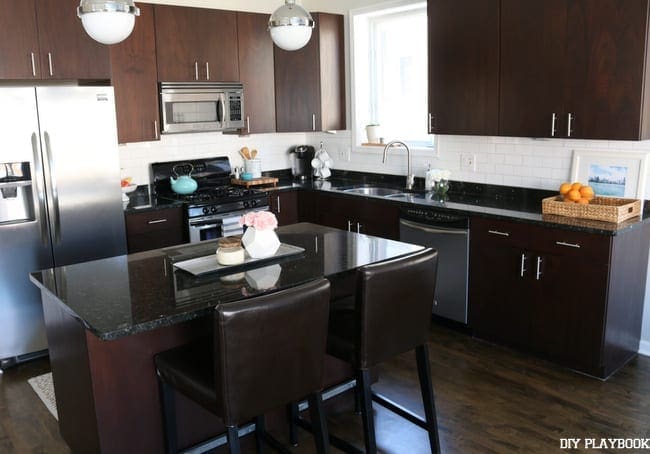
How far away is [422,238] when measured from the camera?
4.34 m

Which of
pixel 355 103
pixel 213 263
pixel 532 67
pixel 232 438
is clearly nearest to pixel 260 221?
pixel 213 263

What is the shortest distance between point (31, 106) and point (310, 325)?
8.51ft

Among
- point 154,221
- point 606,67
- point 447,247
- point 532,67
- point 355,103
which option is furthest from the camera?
point 355,103

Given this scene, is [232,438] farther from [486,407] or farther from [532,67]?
[532,67]

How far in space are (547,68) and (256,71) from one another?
2.46m

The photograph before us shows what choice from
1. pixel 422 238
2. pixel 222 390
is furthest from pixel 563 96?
pixel 222 390

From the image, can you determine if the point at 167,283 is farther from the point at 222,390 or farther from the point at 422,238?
the point at 422,238

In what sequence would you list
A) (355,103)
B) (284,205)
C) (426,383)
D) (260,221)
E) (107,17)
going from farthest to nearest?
1. (355,103)
2. (284,205)
3. (260,221)
4. (426,383)
5. (107,17)

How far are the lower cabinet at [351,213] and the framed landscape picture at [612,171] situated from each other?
4.21 ft

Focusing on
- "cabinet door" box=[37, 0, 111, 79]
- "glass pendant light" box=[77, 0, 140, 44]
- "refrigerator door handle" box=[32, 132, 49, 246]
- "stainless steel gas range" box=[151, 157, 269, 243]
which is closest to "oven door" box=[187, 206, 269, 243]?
"stainless steel gas range" box=[151, 157, 269, 243]

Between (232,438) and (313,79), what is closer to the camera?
(232,438)

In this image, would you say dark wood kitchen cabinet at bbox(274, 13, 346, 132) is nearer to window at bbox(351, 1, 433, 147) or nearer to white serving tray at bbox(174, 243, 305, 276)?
window at bbox(351, 1, 433, 147)

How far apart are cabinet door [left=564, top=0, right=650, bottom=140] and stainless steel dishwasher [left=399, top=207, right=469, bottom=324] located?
0.95 m

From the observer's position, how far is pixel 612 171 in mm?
3863
